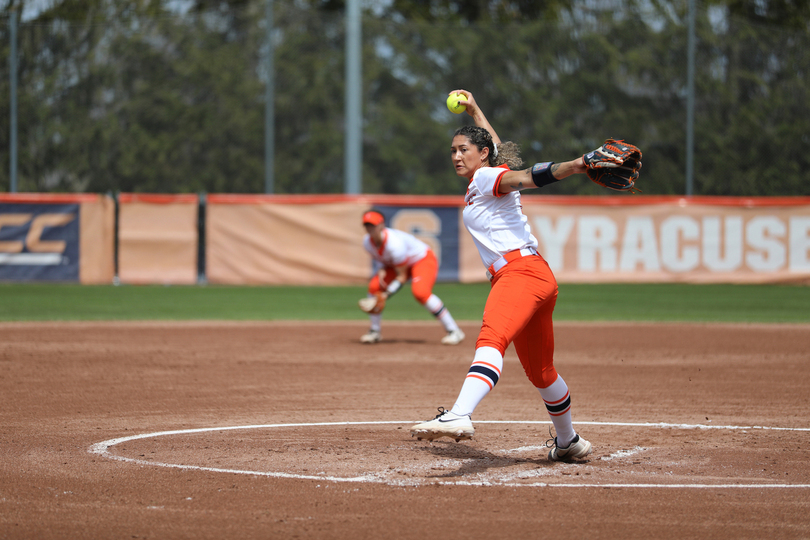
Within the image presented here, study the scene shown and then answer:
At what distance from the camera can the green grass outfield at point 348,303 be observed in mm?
14188

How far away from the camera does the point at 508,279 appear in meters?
4.76

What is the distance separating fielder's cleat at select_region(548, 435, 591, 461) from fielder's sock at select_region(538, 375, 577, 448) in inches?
1.0

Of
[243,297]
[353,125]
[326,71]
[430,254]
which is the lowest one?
[243,297]

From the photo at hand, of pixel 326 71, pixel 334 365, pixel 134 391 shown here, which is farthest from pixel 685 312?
pixel 326 71

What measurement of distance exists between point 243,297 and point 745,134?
14582 mm

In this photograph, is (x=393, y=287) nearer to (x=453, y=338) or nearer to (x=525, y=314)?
(x=453, y=338)

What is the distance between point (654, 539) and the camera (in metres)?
3.74

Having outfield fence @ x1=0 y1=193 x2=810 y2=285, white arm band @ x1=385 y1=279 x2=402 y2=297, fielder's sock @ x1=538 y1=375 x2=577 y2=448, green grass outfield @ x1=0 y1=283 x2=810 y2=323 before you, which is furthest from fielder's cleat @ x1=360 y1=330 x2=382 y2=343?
outfield fence @ x1=0 y1=193 x2=810 y2=285

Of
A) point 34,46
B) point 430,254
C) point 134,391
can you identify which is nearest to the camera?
point 134,391

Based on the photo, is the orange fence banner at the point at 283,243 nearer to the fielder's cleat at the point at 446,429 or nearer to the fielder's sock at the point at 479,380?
the fielder's sock at the point at 479,380

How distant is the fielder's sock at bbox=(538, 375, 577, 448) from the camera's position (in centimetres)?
A: 499

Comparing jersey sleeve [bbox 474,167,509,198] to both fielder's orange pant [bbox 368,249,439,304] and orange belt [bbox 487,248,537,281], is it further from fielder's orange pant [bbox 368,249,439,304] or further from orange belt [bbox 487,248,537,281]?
fielder's orange pant [bbox 368,249,439,304]

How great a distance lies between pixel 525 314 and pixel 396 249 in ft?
21.1

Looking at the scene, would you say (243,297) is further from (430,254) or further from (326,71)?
(326,71)
